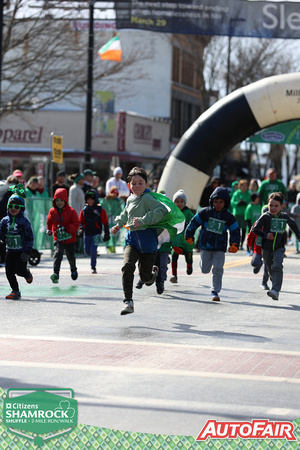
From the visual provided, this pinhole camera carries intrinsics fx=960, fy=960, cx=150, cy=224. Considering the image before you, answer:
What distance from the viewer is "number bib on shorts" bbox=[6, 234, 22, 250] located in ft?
40.5

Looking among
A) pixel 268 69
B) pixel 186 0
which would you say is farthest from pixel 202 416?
pixel 268 69

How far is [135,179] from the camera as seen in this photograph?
10828 millimetres

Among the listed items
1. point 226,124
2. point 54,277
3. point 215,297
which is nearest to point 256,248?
point 215,297

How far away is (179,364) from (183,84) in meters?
54.9

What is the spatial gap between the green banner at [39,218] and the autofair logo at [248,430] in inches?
571

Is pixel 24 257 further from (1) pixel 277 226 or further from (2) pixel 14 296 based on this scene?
(1) pixel 277 226

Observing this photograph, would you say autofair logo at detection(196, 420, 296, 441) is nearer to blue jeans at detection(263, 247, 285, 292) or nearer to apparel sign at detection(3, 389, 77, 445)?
apparel sign at detection(3, 389, 77, 445)

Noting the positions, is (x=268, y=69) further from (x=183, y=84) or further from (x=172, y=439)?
(x=172, y=439)

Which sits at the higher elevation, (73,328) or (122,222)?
(122,222)

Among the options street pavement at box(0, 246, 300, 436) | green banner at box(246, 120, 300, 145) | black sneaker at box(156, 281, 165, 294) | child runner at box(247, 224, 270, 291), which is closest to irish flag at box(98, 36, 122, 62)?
green banner at box(246, 120, 300, 145)

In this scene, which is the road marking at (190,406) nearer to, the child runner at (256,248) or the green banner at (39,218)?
the child runner at (256,248)

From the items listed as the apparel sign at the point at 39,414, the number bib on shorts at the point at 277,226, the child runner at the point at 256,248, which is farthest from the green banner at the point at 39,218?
the apparel sign at the point at 39,414

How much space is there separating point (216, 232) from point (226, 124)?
36.8 ft

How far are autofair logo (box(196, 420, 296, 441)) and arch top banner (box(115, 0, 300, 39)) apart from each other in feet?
63.9
